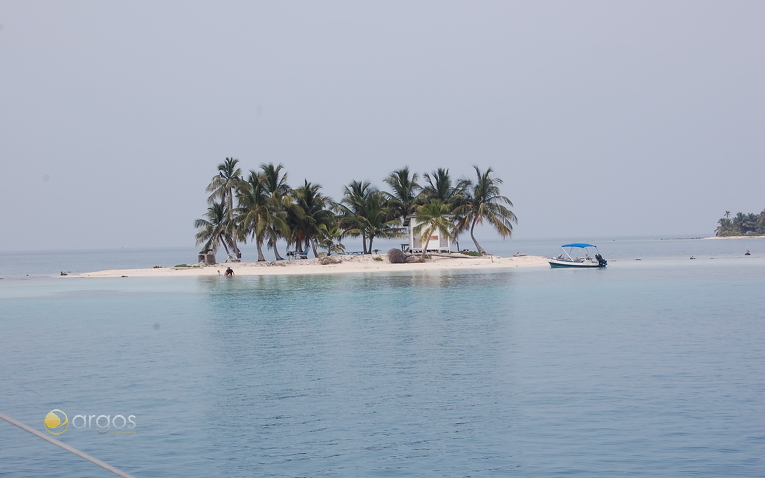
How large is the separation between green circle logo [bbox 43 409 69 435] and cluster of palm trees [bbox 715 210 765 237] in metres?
183

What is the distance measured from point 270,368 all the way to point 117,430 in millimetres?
5752

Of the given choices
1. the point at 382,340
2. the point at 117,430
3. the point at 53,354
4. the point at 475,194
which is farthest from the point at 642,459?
the point at 475,194

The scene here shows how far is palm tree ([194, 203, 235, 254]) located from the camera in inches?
2525

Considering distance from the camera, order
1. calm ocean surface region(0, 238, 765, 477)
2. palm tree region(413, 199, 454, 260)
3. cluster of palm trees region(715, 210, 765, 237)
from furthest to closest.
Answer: cluster of palm trees region(715, 210, 765, 237)
palm tree region(413, 199, 454, 260)
calm ocean surface region(0, 238, 765, 477)

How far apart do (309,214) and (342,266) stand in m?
6.43

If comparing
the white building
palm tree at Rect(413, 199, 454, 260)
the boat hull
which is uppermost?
palm tree at Rect(413, 199, 454, 260)

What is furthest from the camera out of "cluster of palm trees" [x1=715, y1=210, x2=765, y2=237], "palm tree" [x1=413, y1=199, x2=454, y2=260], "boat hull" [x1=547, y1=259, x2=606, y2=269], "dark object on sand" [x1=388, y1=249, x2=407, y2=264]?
"cluster of palm trees" [x1=715, y1=210, x2=765, y2=237]

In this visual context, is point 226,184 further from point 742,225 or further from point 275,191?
point 742,225

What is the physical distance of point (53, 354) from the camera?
70.0ft

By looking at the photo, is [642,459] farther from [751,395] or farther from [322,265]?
[322,265]

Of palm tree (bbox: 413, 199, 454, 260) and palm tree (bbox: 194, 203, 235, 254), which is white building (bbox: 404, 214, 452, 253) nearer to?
palm tree (bbox: 413, 199, 454, 260)

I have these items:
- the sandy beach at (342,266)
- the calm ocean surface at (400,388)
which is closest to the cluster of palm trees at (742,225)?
the sandy beach at (342,266)

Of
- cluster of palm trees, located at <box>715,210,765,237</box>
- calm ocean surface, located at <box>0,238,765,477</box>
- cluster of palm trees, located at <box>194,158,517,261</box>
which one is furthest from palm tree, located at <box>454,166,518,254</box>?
cluster of palm trees, located at <box>715,210,765,237</box>

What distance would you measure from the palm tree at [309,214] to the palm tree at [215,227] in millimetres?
5882
